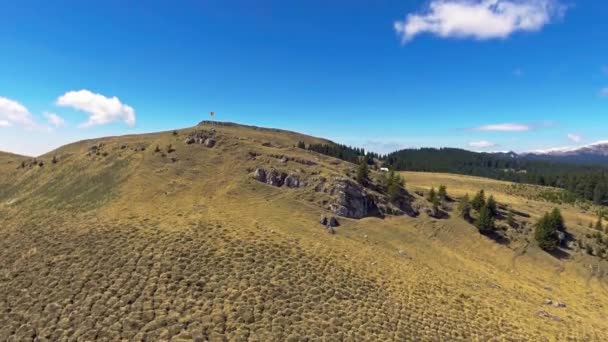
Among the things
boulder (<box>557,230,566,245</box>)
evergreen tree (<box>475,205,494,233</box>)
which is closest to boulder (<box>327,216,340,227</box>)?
evergreen tree (<box>475,205,494,233</box>)

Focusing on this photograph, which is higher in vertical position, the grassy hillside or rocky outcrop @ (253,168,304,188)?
rocky outcrop @ (253,168,304,188)

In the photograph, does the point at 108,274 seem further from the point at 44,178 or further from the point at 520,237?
the point at 520,237

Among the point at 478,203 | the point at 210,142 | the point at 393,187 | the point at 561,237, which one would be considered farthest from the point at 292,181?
the point at 561,237

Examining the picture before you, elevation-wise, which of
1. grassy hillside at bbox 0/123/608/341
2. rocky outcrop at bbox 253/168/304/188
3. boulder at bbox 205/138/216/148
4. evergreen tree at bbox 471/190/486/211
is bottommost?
grassy hillside at bbox 0/123/608/341

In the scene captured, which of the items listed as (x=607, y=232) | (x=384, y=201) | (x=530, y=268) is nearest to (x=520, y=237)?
(x=530, y=268)

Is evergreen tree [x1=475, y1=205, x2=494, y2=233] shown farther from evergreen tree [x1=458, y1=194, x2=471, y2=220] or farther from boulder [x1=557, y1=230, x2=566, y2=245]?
boulder [x1=557, y1=230, x2=566, y2=245]

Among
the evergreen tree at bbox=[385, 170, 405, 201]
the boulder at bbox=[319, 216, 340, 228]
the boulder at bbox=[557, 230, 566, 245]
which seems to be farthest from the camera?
the evergreen tree at bbox=[385, 170, 405, 201]
